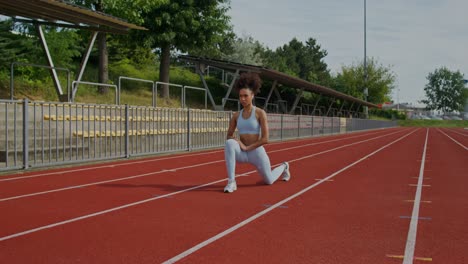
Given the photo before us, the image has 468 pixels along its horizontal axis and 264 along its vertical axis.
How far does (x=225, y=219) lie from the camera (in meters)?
5.64

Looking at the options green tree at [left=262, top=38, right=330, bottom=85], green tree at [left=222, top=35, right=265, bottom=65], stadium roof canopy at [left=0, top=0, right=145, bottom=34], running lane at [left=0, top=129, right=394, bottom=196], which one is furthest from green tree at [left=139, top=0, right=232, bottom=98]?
green tree at [left=262, top=38, right=330, bottom=85]

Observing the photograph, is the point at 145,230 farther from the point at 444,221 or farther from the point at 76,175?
the point at 76,175

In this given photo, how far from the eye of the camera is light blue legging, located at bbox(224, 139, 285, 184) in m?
7.48

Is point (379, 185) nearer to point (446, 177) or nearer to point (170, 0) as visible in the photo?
point (446, 177)

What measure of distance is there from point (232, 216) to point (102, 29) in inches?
450

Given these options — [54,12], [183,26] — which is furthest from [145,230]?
[183,26]

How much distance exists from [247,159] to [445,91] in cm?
15793

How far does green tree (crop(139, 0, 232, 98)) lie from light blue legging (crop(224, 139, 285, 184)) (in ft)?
69.8

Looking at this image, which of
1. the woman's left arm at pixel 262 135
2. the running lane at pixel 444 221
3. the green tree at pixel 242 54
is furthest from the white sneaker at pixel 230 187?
the green tree at pixel 242 54

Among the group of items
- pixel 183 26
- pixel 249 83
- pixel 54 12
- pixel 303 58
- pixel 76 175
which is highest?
pixel 303 58

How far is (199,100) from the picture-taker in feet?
121

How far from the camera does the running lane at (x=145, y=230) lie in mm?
4125

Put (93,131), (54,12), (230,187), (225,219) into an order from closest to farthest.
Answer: (225,219) < (230,187) < (93,131) < (54,12)

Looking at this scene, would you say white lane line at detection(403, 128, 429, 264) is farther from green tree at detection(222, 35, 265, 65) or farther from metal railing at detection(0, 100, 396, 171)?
green tree at detection(222, 35, 265, 65)
